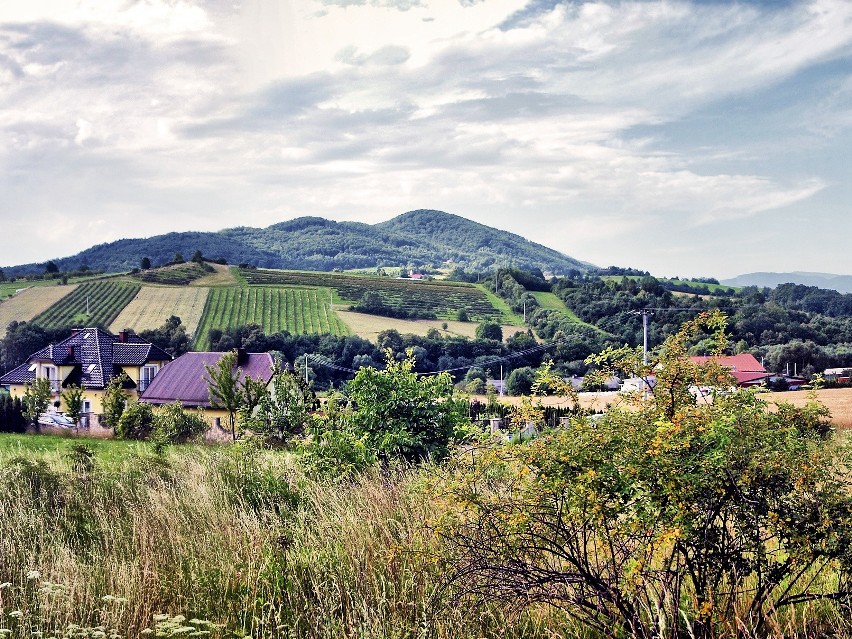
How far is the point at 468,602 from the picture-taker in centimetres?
541

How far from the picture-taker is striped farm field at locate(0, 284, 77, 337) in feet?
277

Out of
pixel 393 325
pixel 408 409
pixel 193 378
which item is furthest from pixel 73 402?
pixel 393 325

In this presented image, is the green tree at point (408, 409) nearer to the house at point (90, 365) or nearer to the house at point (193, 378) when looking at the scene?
the house at point (193, 378)

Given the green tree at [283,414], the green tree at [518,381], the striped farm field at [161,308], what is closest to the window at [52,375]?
the striped farm field at [161,308]

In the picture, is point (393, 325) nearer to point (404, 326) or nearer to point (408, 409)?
point (404, 326)

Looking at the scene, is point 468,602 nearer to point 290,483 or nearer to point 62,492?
point 290,483

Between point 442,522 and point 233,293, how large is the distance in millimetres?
97688

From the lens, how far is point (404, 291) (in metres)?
112

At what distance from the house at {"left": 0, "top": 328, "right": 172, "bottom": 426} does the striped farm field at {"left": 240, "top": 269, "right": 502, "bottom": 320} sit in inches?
1737

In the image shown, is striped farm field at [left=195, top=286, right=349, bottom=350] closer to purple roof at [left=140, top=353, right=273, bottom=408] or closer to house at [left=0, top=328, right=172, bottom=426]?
house at [left=0, top=328, right=172, bottom=426]

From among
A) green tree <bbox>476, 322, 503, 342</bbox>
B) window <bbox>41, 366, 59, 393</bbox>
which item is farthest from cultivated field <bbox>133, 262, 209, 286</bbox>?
window <bbox>41, 366, 59, 393</bbox>

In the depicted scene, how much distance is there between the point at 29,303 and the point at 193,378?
4613 cm

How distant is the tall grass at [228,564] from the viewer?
5.69 meters

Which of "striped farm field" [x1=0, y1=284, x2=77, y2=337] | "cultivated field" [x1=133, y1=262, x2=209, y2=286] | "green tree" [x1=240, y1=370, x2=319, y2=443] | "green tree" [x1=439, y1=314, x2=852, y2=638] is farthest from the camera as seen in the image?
"cultivated field" [x1=133, y1=262, x2=209, y2=286]
